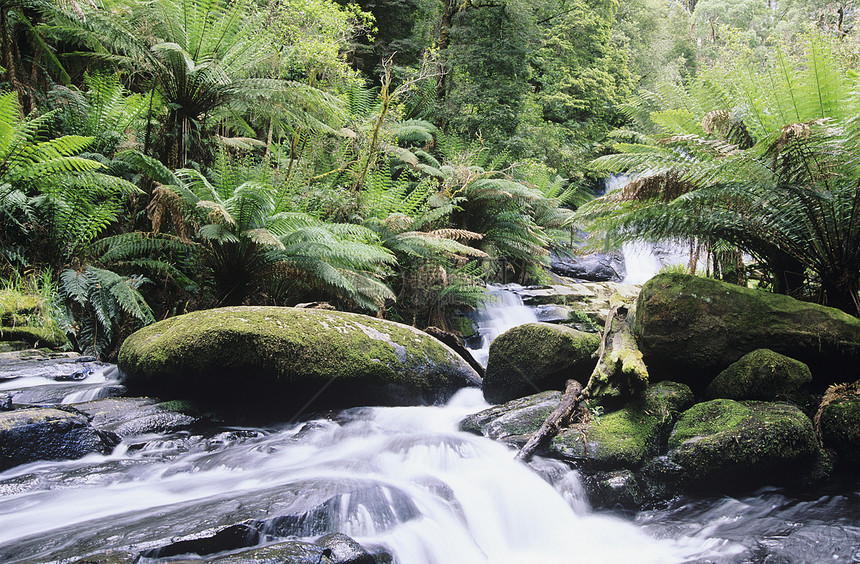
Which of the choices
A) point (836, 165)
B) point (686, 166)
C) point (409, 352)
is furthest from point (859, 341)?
point (409, 352)

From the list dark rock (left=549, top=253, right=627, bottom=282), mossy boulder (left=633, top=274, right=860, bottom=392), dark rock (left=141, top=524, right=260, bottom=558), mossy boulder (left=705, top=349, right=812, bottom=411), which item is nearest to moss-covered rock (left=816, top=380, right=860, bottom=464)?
mossy boulder (left=705, top=349, right=812, bottom=411)

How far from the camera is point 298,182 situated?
6258 millimetres

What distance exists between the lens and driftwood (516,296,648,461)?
3131mm

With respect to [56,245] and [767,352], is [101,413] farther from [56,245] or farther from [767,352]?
[767,352]

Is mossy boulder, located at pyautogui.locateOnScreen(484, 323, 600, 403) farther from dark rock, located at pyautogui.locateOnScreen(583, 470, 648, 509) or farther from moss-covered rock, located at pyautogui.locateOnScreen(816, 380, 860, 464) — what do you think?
moss-covered rock, located at pyautogui.locateOnScreen(816, 380, 860, 464)

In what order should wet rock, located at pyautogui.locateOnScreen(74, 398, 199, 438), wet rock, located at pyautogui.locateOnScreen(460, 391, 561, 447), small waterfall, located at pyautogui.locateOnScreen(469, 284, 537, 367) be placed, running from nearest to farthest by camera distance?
wet rock, located at pyautogui.locateOnScreen(74, 398, 199, 438) → wet rock, located at pyautogui.locateOnScreen(460, 391, 561, 447) → small waterfall, located at pyautogui.locateOnScreen(469, 284, 537, 367)

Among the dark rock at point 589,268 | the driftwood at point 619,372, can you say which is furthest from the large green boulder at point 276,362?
the dark rock at point 589,268

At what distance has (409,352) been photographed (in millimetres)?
4273

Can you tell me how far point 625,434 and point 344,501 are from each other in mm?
1697

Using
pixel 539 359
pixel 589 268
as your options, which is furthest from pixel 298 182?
pixel 589 268

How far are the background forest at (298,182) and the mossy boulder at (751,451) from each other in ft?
4.50

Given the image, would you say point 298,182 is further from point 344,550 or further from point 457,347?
point 344,550

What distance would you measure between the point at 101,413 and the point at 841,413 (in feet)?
14.7

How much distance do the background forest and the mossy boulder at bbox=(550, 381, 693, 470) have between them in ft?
4.86
